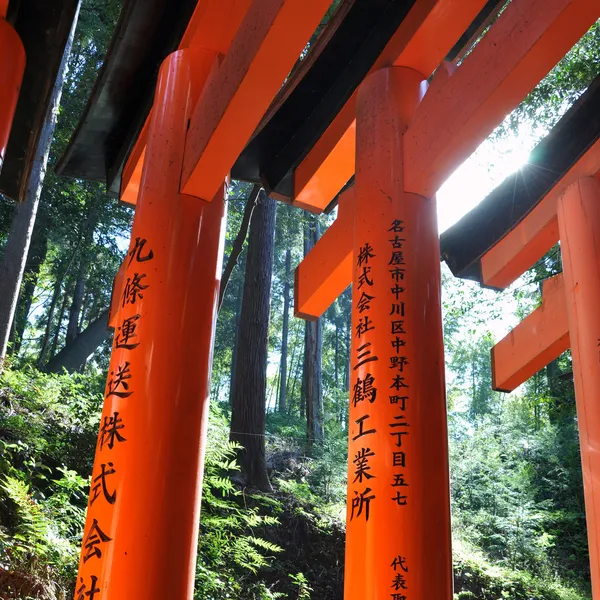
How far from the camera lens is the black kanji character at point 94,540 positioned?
254 centimetres

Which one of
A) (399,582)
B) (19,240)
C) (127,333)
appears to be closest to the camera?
(399,582)

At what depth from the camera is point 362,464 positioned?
258 cm

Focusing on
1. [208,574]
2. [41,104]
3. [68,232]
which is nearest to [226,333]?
[68,232]

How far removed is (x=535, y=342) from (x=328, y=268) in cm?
183

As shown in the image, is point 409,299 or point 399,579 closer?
point 399,579

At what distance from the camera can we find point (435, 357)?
2.70 m

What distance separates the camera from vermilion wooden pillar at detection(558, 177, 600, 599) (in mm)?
3191

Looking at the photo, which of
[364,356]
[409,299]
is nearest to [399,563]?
[364,356]

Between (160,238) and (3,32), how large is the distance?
1431mm

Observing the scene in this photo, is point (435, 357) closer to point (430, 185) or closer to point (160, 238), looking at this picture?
point (430, 185)

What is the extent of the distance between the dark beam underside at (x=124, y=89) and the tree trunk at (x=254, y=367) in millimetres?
5719

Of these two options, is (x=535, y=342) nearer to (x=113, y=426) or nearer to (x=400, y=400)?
(x=400, y=400)

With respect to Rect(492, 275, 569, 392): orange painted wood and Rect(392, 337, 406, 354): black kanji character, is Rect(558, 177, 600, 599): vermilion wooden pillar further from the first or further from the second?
Rect(392, 337, 406, 354): black kanji character

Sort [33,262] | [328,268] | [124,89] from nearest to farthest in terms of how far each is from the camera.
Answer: [124,89] → [328,268] → [33,262]
